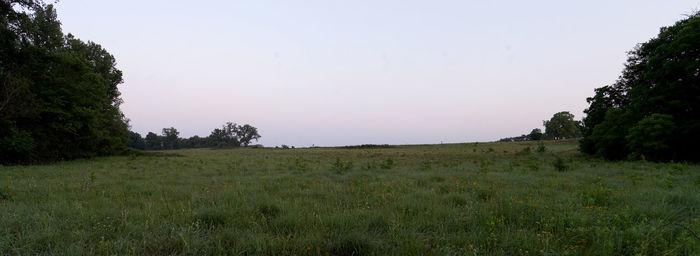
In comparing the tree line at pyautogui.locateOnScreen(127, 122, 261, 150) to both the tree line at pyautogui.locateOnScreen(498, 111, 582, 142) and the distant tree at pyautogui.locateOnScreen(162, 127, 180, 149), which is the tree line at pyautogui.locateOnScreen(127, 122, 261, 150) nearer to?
the distant tree at pyautogui.locateOnScreen(162, 127, 180, 149)

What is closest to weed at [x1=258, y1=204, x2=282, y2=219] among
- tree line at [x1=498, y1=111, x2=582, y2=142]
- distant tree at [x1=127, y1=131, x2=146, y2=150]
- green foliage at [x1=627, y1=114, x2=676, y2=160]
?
green foliage at [x1=627, y1=114, x2=676, y2=160]

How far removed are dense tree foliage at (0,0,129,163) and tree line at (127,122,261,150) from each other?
320 ft

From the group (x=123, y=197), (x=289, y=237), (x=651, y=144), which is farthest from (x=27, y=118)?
(x=651, y=144)

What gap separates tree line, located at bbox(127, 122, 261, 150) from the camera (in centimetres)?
12462

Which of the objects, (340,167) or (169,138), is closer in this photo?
(340,167)

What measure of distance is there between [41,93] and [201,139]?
131150 millimetres

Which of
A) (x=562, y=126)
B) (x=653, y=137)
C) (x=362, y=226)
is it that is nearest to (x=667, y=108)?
(x=653, y=137)

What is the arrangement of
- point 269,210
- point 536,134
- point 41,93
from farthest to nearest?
point 536,134 < point 41,93 < point 269,210

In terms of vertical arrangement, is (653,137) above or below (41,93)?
below

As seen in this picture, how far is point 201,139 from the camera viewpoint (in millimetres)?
138000

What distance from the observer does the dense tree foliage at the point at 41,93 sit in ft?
54.9

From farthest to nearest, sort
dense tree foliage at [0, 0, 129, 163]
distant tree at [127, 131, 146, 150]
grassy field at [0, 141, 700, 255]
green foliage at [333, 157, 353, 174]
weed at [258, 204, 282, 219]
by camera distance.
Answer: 1. distant tree at [127, 131, 146, 150]
2. dense tree foliage at [0, 0, 129, 163]
3. green foliage at [333, 157, 353, 174]
4. weed at [258, 204, 282, 219]
5. grassy field at [0, 141, 700, 255]

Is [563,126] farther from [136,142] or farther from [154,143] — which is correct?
[154,143]

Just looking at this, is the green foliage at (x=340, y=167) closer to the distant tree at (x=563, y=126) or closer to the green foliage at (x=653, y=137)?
the green foliage at (x=653, y=137)
